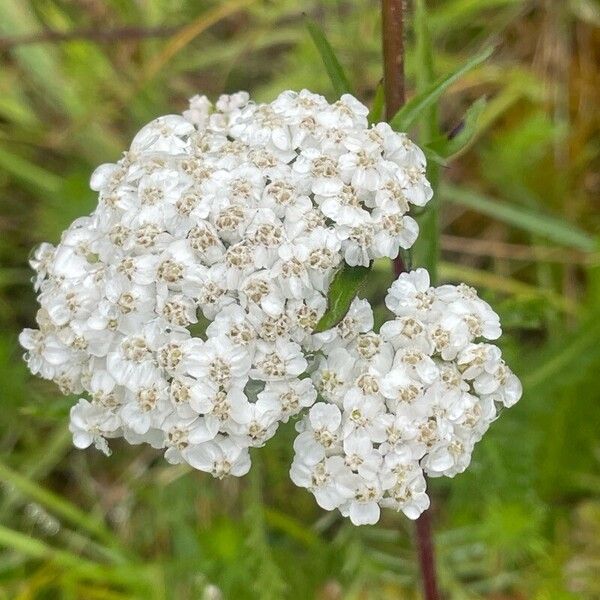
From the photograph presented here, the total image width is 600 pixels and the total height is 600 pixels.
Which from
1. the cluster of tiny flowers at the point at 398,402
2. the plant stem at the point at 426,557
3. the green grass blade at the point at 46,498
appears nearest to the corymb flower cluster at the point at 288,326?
the cluster of tiny flowers at the point at 398,402

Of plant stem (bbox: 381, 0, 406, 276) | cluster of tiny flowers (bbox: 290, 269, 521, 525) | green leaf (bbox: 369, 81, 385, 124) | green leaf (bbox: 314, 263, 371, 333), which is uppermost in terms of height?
plant stem (bbox: 381, 0, 406, 276)

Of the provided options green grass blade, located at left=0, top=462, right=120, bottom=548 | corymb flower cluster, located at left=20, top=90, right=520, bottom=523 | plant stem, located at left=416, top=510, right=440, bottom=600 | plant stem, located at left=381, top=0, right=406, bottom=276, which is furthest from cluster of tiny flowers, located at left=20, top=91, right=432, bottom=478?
green grass blade, located at left=0, top=462, right=120, bottom=548

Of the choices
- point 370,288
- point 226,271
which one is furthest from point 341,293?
point 370,288

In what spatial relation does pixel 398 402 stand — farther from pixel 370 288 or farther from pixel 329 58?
pixel 370 288

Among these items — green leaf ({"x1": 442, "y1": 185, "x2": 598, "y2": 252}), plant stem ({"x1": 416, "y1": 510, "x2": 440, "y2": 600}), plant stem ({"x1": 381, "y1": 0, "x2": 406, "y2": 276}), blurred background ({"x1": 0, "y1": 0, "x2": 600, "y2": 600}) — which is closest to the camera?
plant stem ({"x1": 381, "y1": 0, "x2": 406, "y2": 276})

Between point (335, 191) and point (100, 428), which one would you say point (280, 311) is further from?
point (100, 428)

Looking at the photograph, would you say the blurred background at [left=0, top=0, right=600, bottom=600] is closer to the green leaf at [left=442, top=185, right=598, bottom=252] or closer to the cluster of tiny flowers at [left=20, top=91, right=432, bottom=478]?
the green leaf at [left=442, top=185, right=598, bottom=252]
